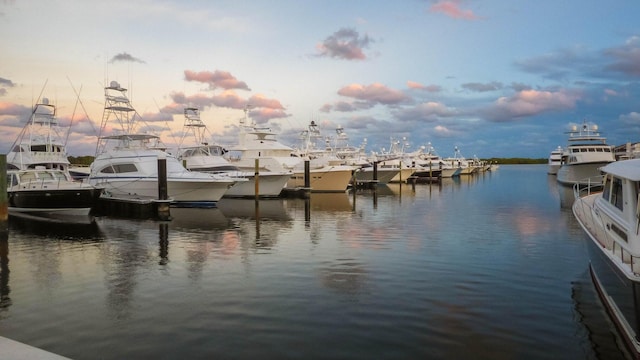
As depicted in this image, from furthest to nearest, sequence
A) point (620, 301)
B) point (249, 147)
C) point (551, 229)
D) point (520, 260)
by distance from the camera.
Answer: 1. point (249, 147)
2. point (551, 229)
3. point (520, 260)
4. point (620, 301)

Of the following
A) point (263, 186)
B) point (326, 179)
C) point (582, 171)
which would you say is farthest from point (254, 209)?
point (582, 171)

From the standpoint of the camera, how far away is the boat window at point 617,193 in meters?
10.1

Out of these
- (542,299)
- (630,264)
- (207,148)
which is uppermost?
(207,148)

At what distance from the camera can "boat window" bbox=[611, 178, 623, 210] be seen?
33.0ft

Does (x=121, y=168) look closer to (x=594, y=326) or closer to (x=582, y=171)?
(x=594, y=326)

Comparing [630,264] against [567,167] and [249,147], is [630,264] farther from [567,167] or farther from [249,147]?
[567,167]

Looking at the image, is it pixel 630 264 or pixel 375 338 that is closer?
pixel 630 264

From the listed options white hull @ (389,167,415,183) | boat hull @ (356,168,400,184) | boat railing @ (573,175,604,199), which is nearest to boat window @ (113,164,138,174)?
boat railing @ (573,175,604,199)

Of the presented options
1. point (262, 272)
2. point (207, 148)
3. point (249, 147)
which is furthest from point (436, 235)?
point (249, 147)

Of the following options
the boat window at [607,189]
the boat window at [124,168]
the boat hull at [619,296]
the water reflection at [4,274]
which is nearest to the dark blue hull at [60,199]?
the water reflection at [4,274]

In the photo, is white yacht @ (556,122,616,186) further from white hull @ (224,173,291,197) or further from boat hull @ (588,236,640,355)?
boat hull @ (588,236,640,355)

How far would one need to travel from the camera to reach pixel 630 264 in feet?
24.3

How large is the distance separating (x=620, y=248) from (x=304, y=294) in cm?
608

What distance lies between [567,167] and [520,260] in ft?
146
